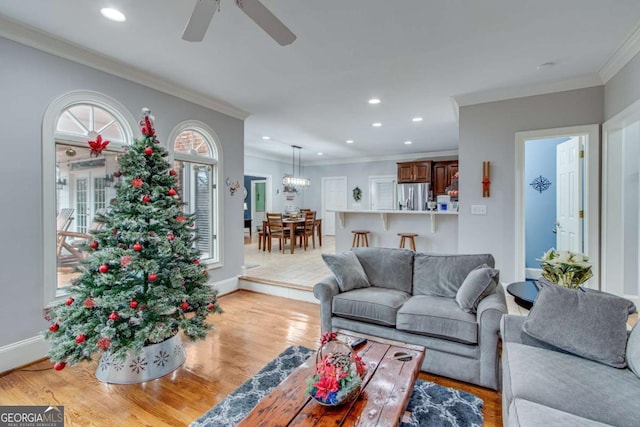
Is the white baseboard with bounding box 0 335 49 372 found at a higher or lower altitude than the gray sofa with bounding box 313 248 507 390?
lower

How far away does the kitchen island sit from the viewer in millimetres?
5039

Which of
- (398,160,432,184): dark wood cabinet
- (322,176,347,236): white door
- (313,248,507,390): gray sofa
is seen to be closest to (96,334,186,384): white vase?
(313,248,507,390): gray sofa

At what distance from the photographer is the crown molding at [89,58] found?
2.41 m

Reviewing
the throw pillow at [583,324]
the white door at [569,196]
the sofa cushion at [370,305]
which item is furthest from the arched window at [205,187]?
the white door at [569,196]

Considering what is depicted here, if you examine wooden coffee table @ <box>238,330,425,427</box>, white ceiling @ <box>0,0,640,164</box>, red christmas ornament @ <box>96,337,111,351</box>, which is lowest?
red christmas ornament @ <box>96,337,111,351</box>

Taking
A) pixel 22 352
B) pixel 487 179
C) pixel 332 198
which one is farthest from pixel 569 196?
pixel 332 198

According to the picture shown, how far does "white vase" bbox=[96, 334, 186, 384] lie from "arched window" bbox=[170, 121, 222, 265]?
188 cm

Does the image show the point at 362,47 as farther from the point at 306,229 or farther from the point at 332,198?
the point at 332,198

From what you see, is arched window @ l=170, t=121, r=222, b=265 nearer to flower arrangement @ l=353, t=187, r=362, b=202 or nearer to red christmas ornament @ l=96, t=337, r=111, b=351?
red christmas ornament @ l=96, t=337, r=111, b=351

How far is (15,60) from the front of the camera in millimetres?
2453

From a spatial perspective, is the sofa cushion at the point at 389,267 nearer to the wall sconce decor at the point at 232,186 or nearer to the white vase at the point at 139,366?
the white vase at the point at 139,366

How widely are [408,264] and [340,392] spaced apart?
190 cm

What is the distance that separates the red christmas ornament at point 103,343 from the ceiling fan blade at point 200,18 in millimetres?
2094

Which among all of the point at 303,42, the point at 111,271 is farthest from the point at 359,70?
the point at 111,271
